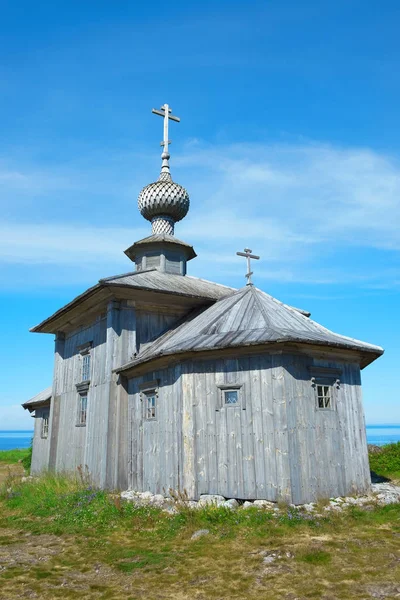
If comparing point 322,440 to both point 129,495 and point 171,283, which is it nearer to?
point 129,495

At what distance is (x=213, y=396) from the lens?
11.0m

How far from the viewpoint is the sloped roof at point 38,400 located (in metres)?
20.3

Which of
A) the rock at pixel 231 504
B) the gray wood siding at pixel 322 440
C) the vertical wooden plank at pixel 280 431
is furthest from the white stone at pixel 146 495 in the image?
the gray wood siding at pixel 322 440

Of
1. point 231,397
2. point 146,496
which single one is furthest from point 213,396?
point 146,496

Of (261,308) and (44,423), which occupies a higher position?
(261,308)

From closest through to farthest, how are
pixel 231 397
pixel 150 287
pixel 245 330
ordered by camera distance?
1. pixel 231 397
2. pixel 245 330
3. pixel 150 287

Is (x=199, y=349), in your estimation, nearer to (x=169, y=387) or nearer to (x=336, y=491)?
(x=169, y=387)

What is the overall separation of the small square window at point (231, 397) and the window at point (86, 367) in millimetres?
6130

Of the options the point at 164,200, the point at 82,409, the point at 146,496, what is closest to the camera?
the point at 146,496

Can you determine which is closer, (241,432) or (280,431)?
(280,431)

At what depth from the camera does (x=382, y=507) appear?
378 inches

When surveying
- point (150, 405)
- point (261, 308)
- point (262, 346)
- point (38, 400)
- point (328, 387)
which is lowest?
point (150, 405)

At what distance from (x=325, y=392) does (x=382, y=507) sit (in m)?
2.66

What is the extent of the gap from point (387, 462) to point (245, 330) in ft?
33.6
